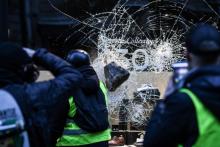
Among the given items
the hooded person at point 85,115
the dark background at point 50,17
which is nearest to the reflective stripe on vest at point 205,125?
the hooded person at point 85,115

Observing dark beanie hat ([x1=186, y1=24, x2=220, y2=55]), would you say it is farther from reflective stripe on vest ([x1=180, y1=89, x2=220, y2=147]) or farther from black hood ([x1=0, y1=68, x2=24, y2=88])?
black hood ([x1=0, y1=68, x2=24, y2=88])

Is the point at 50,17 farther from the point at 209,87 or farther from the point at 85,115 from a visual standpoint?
the point at 209,87

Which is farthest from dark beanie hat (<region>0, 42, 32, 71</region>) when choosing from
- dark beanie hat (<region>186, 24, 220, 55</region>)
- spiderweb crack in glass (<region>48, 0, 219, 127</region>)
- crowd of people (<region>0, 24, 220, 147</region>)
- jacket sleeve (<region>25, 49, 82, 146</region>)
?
spiderweb crack in glass (<region>48, 0, 219, 127</region>)

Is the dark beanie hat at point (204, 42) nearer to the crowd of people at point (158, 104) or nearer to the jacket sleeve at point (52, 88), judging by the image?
the crowd of people at point (158, 104)

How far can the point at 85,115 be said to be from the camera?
495 centimetres

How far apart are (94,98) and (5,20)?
177 centimetres

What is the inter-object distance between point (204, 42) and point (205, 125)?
0.37m

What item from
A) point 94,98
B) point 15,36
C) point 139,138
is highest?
point 15,36

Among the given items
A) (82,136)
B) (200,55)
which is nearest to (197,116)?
(200,55)

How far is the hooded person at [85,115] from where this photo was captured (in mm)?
4941

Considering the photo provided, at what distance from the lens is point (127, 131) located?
21.8ft

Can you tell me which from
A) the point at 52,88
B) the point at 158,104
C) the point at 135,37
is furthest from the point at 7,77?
the point at 135,37

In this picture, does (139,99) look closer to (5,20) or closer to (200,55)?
(5,20)

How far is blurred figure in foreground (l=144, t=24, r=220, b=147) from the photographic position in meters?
2.48
